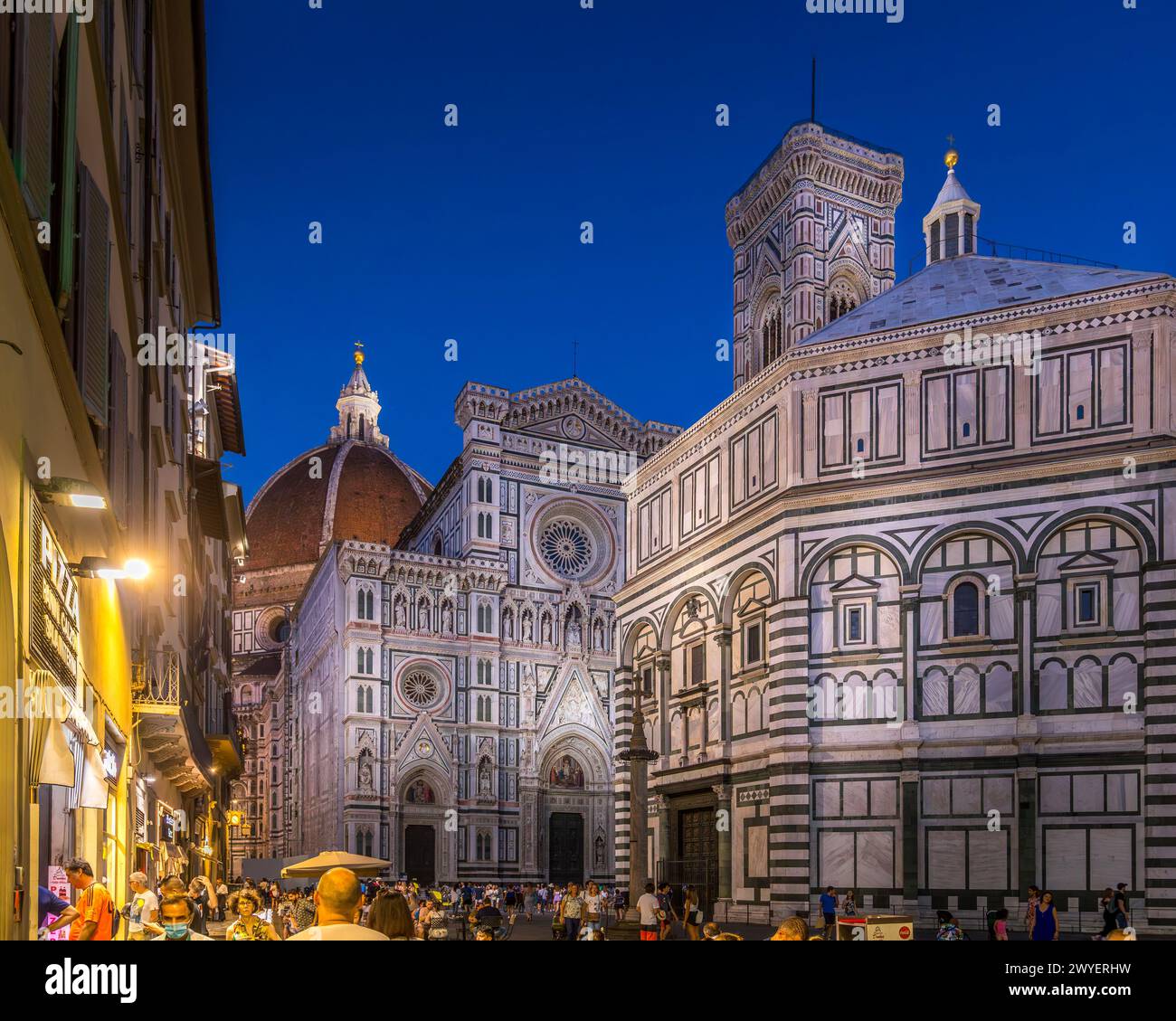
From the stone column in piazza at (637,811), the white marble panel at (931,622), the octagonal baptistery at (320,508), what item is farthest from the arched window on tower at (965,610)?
the octagonal baptistery at (320,508)

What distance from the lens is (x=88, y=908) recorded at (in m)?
9.80

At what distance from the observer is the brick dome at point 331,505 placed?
114m

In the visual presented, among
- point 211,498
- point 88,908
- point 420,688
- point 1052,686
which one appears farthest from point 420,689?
point 88,908

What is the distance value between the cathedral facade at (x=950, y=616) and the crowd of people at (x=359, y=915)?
1715mm

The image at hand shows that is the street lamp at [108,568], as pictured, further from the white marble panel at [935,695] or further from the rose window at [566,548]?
the rose window at [566,548]

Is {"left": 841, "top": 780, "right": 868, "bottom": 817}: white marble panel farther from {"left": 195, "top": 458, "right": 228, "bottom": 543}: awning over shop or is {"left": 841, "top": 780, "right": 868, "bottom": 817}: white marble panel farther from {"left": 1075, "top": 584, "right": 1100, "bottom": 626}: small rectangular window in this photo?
{"left": 195, "top": 458, "right": 228, "bottom": 543}: awning over shop

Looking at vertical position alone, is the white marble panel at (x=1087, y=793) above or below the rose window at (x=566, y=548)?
below

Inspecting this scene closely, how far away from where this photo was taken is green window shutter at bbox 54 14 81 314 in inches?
376

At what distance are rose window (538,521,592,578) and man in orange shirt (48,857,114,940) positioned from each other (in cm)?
6332

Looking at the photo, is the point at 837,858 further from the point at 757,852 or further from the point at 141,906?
the point at 141,906

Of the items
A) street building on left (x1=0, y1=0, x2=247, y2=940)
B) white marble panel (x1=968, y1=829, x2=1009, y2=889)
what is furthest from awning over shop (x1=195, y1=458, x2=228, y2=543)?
white marble panel (x1=968, y1=829, x2=1009, y2=889)

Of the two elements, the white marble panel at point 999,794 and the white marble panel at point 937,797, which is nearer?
the white marble panel at point 999,794

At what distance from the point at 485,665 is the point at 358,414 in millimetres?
61527
